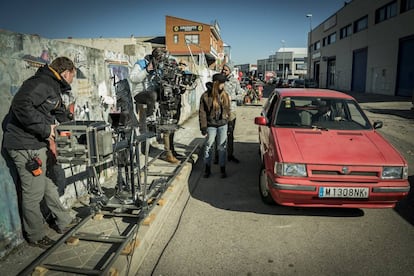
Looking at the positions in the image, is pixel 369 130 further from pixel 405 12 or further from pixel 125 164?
pixel 405 12

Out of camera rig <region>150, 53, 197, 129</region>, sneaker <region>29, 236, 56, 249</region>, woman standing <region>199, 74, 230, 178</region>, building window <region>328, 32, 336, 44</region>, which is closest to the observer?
sneaker <region>29, 236, 56, 249</region>

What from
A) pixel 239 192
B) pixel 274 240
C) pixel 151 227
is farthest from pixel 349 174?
pixel 151 227

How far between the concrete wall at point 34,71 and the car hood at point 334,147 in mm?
2948

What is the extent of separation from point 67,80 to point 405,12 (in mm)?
28717

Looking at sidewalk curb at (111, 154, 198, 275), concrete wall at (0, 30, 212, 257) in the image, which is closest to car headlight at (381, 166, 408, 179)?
sidewalk curb at (111, 154, 198, 275)

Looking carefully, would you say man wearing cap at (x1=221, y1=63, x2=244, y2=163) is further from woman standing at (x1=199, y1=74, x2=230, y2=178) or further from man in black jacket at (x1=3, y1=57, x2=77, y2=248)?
man in black jacket at (x1=3, y1=57, x2=77, y2=248)

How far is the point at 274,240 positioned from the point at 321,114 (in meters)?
2.55

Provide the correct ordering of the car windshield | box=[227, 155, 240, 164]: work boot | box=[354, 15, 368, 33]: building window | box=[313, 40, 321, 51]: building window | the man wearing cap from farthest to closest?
box=[313, 40, 321, 51]: building window → box=[354, 15, 368, 33]: building window → box=[227, 155, 240, 164]: work boot → the man wearing cap → the car windshield

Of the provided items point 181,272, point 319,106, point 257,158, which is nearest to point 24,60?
point 181,272

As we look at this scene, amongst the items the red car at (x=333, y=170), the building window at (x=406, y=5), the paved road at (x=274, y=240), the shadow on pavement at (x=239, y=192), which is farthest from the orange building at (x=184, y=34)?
the paved road at (x=274, y=240)

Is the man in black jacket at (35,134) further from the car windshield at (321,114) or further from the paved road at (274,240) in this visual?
the car windshield at (321,114)

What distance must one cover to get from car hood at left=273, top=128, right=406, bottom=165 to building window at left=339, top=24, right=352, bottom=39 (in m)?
37.1

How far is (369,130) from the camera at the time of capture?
4793 millimetres

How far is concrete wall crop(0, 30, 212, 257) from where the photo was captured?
3008 mm
